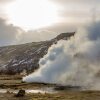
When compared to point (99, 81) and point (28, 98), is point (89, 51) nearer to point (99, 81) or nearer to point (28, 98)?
point (99, 81)

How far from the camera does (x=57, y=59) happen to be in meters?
129

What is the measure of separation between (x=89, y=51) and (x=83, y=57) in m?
3.27

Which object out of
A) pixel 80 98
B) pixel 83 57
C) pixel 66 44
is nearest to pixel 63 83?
pixel 83 57

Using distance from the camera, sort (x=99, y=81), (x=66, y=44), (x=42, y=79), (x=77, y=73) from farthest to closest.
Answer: (x=66, y=44), (x=42, y=79), (x=77, y=73), (x=99, y=81)

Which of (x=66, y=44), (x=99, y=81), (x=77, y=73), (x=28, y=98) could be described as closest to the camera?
(x=28, y=98)

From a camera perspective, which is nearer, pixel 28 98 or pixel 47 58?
pixel 28 98

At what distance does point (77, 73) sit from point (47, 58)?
2562cm

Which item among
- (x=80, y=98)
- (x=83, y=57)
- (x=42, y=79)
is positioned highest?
(x=83, y=57)

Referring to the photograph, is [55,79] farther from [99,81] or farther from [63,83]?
[99,81]

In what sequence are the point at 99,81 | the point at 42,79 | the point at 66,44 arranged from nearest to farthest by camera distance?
1. the point at 99,81
2. the point at 42,79
3. the point at 66,44

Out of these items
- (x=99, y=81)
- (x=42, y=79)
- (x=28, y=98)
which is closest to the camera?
(x=28, y=98)

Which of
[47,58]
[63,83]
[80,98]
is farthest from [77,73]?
[80,98]

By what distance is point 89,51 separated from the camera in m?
119

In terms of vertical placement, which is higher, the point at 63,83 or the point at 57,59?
the point at 57,59
